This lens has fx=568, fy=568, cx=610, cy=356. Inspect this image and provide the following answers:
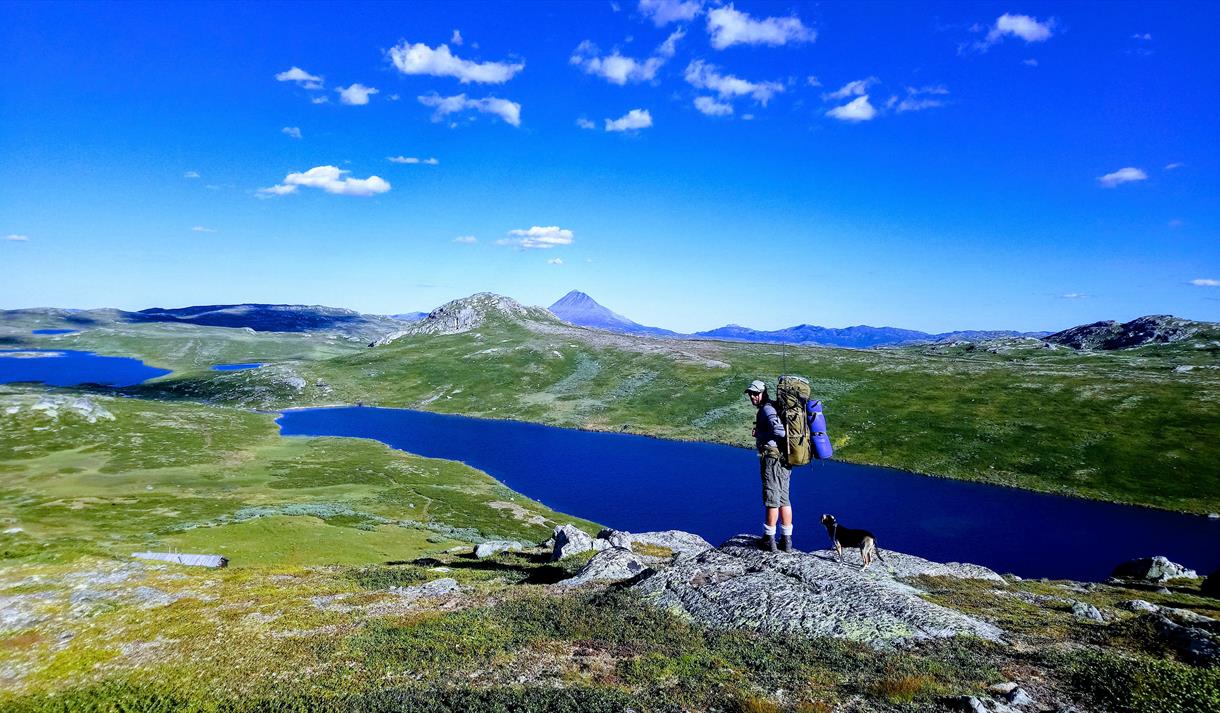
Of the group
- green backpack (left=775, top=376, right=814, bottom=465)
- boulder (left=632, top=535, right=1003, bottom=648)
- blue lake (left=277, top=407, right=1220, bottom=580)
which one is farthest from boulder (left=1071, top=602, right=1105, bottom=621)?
blue lake (left=277, top=407, right=1220, bottom=580)

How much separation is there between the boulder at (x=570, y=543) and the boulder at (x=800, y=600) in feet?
43.7

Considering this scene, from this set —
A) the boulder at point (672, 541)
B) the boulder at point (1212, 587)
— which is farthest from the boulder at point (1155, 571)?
the boulder at point (672, 541)

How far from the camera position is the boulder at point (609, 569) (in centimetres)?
2644

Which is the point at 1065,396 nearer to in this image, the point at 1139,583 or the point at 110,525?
the point at 1139,583

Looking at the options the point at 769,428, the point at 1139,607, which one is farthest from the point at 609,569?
the point at 1139,607

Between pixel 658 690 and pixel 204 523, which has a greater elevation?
pixel 658 690

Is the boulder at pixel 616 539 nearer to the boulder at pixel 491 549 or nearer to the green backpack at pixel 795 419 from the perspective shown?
the boulder at pixel 491 549

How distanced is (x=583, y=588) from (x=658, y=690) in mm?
11154

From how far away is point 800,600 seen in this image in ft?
65.4

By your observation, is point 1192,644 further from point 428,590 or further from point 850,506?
point 850,506

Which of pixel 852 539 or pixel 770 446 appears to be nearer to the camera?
pixel 770 446

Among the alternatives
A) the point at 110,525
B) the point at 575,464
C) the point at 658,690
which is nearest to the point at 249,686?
the point at 658,690

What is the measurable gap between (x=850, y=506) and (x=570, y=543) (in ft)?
238

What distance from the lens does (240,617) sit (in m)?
22.9
